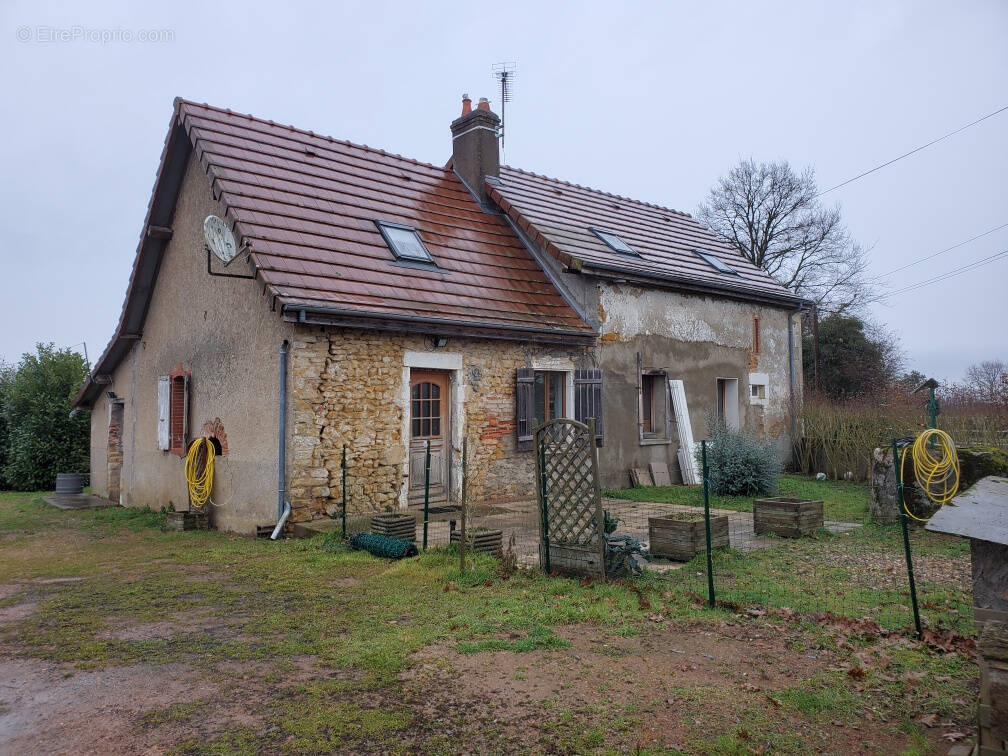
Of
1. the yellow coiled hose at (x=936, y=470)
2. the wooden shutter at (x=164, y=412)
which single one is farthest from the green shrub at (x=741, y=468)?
the wooden shutter at (x=164, y=412)

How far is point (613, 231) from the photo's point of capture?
1638 cm

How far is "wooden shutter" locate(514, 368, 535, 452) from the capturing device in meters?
11.9

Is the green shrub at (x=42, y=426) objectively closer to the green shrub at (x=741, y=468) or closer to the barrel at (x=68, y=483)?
the barrel at (x=68, y=483)

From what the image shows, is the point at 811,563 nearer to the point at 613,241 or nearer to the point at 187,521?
the point at 187,521

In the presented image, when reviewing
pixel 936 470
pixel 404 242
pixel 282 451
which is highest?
pixel 404 242

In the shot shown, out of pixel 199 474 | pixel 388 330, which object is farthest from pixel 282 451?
pixel 199 474

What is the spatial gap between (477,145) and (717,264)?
642cm

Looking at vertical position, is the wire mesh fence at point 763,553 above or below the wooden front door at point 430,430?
below

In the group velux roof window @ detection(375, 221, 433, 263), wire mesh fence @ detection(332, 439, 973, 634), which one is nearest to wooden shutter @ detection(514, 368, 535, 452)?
wire mesh fence @ detection(332, 439, 973, 634)

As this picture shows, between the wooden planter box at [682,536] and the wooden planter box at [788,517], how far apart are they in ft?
3.67

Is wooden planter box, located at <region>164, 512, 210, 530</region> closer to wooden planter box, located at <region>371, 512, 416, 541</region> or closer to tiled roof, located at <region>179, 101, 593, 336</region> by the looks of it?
wooden planter box, located at <region>371, 512, 416, 541</region>

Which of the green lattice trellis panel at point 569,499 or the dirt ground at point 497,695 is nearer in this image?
the dirt ground at point 497,695

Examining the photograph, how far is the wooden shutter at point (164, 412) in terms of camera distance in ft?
40.0

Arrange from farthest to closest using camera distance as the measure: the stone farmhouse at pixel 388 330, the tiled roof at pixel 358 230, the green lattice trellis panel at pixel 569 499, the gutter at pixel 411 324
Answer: the tiled roof at pixel 358 230, the stone farmhouse at pixel 388 330, the gutter at pixel 411 324, the green lattice trellis panel at pixel 569 499
